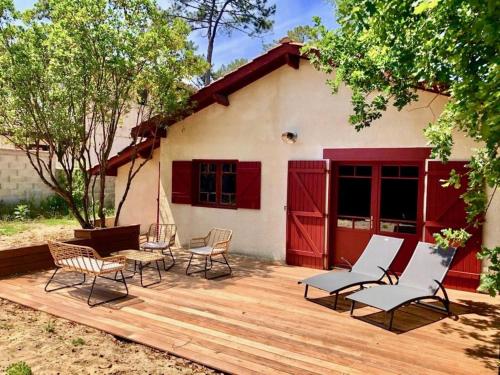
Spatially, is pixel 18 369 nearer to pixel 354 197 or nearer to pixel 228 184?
pixel 354 197

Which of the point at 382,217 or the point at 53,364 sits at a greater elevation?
the point at 382,217

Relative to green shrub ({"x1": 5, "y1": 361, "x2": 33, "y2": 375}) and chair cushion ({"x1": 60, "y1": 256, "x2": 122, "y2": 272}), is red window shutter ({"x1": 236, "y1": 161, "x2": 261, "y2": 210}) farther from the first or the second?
green shrub ({"x1": 5, "y1": 361, "x2": 33, "y2": 375})

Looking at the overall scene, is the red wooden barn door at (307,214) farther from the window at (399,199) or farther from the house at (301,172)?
the window at (399,199)

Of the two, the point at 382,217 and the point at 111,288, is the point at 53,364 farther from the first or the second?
the point at 382,217

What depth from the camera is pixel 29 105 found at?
7145 mm

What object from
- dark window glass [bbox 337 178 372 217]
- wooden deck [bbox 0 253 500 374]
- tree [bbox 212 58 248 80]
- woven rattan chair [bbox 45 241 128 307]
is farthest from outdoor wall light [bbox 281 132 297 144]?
tree [bbox 212 58 248 80]

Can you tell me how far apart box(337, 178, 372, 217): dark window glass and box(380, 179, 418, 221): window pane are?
0.27 metres

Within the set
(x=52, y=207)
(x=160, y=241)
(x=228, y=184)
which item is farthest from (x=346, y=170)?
(x=52, y=207)

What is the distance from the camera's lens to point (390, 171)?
685cm

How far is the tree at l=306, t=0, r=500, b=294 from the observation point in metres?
2.48

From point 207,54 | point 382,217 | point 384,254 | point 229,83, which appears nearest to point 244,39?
point 207,54

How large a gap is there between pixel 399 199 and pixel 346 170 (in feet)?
3.56

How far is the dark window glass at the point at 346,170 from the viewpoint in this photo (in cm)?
722

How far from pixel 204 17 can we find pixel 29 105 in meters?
11.6
